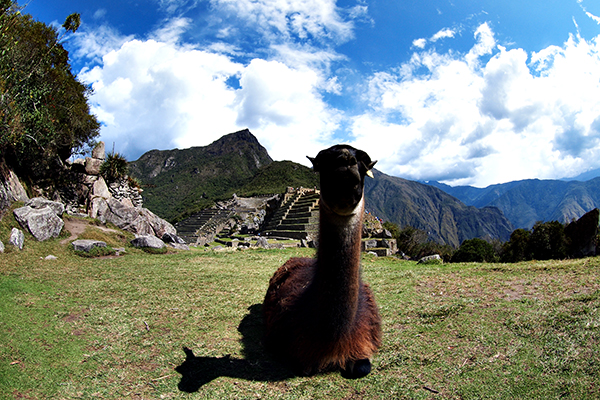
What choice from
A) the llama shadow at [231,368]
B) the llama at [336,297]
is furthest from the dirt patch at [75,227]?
the llama at [336,297]

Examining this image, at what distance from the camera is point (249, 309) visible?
15.6ft

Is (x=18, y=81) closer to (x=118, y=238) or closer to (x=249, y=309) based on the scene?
(x=118, y=238)

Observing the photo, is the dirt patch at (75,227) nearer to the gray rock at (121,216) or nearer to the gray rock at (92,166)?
the gray rock at (121,216)

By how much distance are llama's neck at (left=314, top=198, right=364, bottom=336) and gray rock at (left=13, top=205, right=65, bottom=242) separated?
413 inches

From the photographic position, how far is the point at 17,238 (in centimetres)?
800

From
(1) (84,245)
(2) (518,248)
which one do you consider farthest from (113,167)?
(2) (518,248)

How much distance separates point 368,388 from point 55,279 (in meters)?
6.29

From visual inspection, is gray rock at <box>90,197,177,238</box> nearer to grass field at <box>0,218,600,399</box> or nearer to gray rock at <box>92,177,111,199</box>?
gray rock at <box>92,177,111,199</box>

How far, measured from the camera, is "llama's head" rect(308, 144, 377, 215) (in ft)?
→ 6.96

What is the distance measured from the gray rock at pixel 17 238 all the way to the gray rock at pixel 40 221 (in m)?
0.69

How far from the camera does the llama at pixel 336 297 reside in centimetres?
218

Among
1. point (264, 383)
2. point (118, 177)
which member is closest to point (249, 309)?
point (264, 383)

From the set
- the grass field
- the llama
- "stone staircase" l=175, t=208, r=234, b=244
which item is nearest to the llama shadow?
the grass field

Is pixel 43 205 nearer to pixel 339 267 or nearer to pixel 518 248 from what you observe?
pixel 339 267
